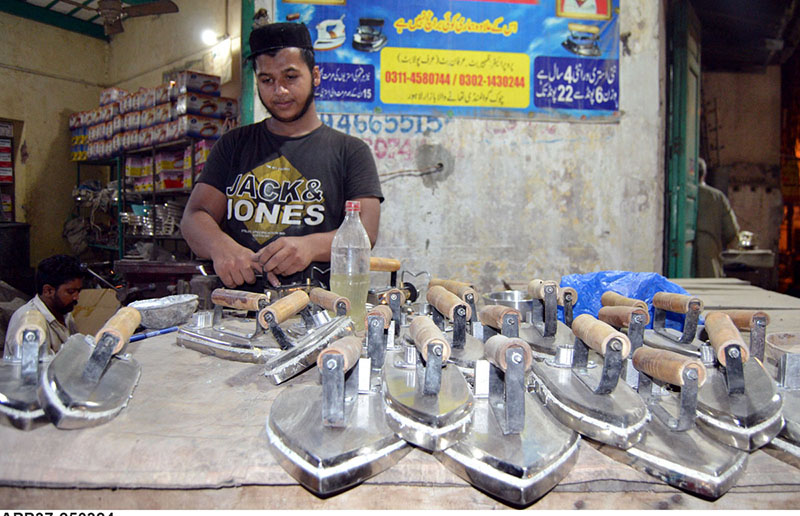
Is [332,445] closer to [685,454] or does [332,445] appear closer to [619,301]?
[685,454]

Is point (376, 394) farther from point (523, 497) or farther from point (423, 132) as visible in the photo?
point (423, 132)

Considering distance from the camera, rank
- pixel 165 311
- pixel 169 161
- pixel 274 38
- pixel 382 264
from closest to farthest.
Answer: pixel 165 311
pixel 382 264
pixel 274 38
pixel 169 161

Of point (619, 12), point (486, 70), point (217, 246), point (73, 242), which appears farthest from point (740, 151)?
point (73, 242)

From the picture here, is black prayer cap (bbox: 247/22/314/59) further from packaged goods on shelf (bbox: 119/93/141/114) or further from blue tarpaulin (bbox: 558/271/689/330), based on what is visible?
packaged goods on shelf (bbox: 119/93/141/114)

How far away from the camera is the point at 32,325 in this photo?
85 centimetres

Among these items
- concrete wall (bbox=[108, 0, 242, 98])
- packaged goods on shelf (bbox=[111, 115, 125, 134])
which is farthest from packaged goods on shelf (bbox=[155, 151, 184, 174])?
packaged goods on shelf (bbox=[111, 115, 125, 134])

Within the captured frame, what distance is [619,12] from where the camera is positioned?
138 inches

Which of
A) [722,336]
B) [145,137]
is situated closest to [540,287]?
[722,336]

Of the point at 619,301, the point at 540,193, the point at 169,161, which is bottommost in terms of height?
the point at 619,301

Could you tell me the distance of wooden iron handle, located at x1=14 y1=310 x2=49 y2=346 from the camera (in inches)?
33.2

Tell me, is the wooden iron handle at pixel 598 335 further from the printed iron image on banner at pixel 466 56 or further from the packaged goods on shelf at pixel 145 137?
the packaged goods on shelf at pixel 145 137

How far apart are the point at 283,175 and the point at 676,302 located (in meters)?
1.57

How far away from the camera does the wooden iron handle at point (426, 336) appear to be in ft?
2.51

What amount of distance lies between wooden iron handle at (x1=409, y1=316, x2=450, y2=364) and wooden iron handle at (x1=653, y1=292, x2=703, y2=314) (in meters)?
0.62
